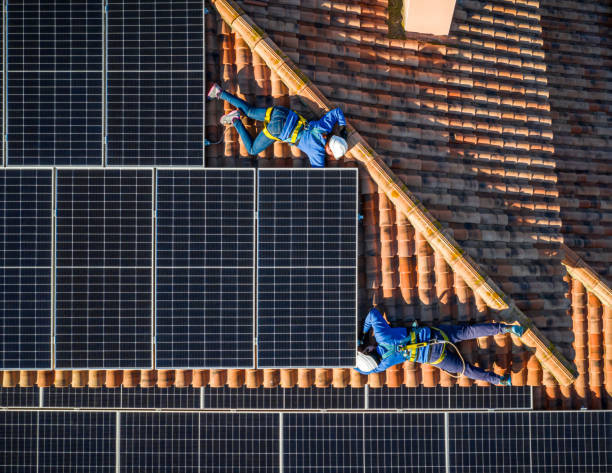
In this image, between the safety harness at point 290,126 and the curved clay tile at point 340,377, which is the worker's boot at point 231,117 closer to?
the safety harness at point 290,126

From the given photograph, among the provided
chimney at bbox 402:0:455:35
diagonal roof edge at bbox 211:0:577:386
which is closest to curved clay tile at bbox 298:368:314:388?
diagonal roof edge at bbox 211:0:577:386

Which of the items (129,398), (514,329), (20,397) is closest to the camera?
(514,329)

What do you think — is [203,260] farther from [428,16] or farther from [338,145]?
[428,16]

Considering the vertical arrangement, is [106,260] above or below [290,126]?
below

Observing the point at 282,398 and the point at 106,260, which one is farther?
the point at 282,398

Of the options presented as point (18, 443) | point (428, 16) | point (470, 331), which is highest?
point (428, 16)

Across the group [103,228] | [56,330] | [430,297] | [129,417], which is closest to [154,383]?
[129,417]

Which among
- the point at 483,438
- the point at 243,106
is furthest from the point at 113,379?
the point at 483,438
